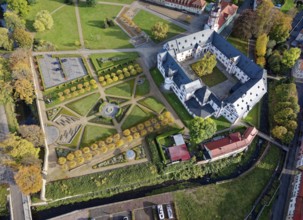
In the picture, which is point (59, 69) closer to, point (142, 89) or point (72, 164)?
point (142, 89)

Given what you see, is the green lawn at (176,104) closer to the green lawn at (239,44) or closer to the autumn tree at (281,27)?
the green lawn at (239,44)

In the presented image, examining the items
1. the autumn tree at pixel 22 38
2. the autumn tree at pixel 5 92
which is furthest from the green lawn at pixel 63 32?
the autumn tree at pixel 5 92

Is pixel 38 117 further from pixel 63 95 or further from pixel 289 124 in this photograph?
pixel 289 124

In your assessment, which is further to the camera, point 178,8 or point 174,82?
point 178,8

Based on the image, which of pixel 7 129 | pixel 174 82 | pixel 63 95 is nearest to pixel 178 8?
pixel 174 82

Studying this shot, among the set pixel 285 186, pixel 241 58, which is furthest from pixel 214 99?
pixel 285 186
